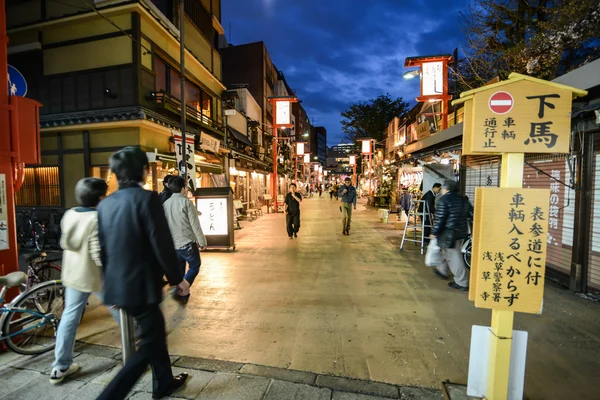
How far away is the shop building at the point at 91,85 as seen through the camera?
34.1 feet

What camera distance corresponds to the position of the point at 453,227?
5332 millimetres

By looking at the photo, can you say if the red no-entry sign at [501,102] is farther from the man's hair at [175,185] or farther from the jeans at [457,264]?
the man's hair at [175,185]

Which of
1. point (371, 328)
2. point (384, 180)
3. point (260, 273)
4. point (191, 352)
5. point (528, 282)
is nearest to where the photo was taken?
point (528, 282)

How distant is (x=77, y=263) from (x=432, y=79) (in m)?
13.3

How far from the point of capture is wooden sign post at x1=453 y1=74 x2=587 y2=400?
236 centimetres

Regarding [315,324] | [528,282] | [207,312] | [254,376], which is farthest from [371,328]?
[207,312]

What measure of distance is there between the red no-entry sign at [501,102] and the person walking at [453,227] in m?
3.15

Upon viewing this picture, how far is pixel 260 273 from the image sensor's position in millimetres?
6609

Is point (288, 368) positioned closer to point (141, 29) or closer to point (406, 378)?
point (406, 378)

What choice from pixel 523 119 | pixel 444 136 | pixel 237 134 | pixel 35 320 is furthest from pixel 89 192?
pixel 237 134

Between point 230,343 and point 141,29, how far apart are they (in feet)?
37.0

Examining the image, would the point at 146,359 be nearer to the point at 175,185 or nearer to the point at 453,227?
the point at 175,185

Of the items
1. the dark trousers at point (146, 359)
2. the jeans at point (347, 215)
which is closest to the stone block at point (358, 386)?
the dark trousers at point (146, 359)

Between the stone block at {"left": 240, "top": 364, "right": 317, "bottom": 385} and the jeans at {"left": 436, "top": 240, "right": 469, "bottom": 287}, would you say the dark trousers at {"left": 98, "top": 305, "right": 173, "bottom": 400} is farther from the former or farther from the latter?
the jeans at {"left": 436, "top": 240, "right": 469, "bottom": 287}
